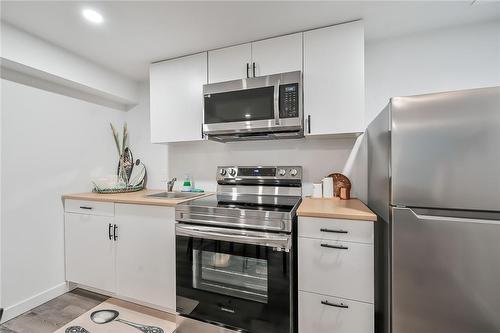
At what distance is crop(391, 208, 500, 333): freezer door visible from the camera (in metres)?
0.96

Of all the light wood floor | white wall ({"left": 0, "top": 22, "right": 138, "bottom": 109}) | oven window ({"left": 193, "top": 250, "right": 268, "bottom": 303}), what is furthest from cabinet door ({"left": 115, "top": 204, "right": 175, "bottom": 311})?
white wall ({"left": 0, "top": 22, "right": 138, "bottom": 109})

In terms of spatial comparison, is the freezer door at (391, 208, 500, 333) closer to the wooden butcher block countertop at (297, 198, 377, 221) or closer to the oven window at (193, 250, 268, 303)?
the wooden butcher block countertop at (297, 198, 377, 221)

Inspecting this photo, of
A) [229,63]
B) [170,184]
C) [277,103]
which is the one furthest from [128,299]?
[229,63]

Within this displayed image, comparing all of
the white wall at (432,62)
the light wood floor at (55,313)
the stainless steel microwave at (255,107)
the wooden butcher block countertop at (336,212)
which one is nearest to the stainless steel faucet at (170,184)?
the stainless steel microwave at (255,107)

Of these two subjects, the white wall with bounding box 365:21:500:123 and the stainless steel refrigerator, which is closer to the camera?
the stainless steel refrigerator

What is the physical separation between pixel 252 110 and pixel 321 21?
0.79 m

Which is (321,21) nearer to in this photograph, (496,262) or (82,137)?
(496,262)

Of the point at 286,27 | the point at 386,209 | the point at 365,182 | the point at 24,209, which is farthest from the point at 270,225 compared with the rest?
the point at 24,209

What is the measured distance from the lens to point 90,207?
6.37 feet

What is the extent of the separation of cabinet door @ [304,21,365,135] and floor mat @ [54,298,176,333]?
1.87m

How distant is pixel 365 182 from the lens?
71.0 inches

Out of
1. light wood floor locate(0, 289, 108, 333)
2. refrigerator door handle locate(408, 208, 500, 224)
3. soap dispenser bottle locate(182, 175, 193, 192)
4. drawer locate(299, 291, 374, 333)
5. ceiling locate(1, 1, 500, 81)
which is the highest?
ceiling locate(1, 1, 500, 81)

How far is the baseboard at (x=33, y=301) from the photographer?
1675mm

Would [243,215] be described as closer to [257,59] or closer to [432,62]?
[257,59]
